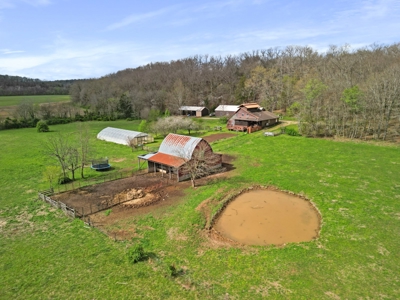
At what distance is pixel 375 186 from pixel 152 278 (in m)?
22.1

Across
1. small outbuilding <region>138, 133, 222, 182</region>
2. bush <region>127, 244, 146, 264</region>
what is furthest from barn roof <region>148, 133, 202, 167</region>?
bush <region>127, 244, 146, 264</region>

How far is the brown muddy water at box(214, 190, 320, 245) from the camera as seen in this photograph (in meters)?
17.9

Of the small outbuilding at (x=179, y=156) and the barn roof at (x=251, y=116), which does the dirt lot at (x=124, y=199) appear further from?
the barn roof at (x=251, y=116)

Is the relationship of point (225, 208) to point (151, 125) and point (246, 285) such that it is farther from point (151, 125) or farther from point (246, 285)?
point (151, 125)

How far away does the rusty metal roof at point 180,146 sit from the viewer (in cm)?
2873

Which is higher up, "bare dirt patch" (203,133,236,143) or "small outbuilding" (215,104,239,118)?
"small outbuilding" (215,104,239,118)

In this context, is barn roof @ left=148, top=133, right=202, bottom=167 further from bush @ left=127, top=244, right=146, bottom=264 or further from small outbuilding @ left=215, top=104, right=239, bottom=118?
small outbuilding @ left=215, top=104, right=239, bottom=118

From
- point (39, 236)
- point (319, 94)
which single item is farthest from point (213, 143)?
point (39, 236)

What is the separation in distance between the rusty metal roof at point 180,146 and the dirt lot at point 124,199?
3.00 metres

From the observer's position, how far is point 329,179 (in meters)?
26.9

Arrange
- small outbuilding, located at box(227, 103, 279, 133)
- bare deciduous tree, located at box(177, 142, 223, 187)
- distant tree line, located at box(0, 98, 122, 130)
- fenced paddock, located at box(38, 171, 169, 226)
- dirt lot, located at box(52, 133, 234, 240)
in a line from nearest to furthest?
dirt lot, located at box(52, 133, 234, 240), fenced paddock, located at box(38, 171, 169, 226), bare deciduous tree, located at box(177, 142, 223, 187), small outbuilding, located at box(227, 103, 279, 133), distant tree line, located at box(0, 98, 122, 130)

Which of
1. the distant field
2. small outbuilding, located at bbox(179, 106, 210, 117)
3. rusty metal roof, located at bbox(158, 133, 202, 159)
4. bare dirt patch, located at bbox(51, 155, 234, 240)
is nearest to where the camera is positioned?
bare dirt patch, located at bbox(51, 155, 234, 240)

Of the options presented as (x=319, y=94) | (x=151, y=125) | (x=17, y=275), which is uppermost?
(x=319, y=94)

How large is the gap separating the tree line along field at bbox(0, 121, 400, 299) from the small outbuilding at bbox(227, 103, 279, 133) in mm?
26221
